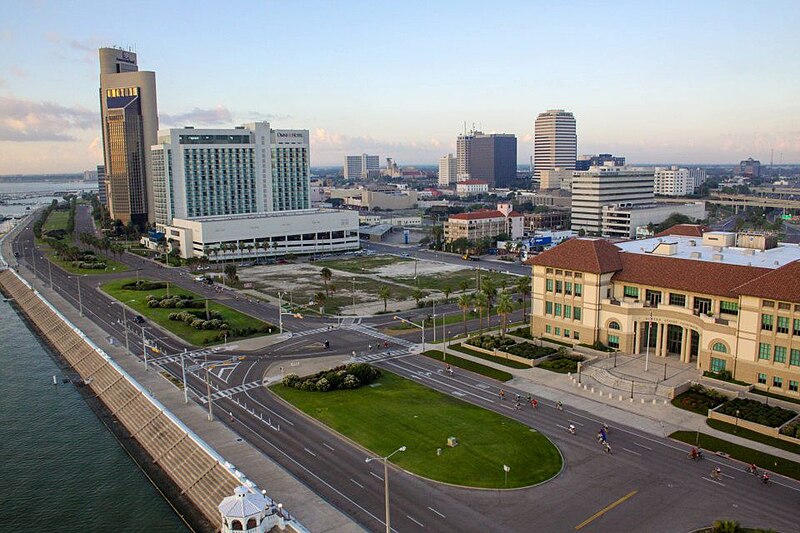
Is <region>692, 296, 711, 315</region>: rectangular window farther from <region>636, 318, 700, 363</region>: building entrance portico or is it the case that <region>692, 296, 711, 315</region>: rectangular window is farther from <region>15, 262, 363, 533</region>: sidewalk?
<region>15, 262, 363, 533</region>: sidewalk

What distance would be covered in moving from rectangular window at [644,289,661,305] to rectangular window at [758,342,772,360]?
52.1ft

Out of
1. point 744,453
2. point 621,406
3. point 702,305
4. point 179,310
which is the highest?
point 702,305

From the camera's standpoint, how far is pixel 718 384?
Result: 7756 centimetres

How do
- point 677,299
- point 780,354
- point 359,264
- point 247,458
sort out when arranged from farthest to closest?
point 359,264 < point 677,299 < point 780,354 < point 247,458

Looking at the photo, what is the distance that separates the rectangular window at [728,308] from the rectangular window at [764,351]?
5524 mm

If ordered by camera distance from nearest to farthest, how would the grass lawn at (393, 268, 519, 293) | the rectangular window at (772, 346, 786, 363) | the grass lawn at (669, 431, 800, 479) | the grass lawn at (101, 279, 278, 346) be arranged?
the grass lawn at (669, 431, 800, 479), the rectangular window at (772, 346, 786, 363), the grass lawn at (101, 279, 278, 346), the grass lawn at (393, 268, 519, 293)

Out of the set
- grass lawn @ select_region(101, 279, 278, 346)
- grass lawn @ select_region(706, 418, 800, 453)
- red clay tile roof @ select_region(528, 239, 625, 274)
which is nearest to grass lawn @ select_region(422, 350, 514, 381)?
red clay tile roof @ select_region(528, 239, 625, 274)

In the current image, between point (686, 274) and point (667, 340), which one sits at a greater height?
point (686, 274)

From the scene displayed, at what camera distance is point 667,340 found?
90250 millimetres

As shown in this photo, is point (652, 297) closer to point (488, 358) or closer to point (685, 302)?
point (685, 302)

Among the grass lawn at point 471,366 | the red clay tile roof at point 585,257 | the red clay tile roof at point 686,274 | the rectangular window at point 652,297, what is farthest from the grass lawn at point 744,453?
the red clay tile roof at point 585,257

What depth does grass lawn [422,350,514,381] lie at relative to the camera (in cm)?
8556

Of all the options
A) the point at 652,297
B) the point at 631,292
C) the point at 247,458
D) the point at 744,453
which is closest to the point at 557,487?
the point at 744,453

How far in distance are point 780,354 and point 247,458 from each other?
61994mm
